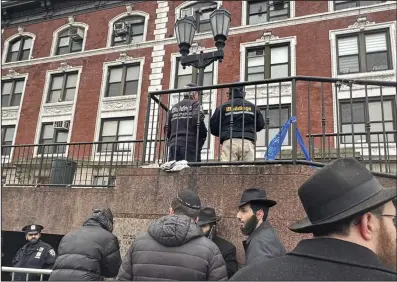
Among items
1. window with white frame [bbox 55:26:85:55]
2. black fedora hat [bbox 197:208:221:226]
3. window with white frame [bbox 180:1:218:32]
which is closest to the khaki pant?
black fedora hat [bbox 197:208:221:226]

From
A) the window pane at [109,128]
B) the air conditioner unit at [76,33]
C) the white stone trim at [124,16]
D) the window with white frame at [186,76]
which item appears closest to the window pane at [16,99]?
the air conditioner unit at [76,33]

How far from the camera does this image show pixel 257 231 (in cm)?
321

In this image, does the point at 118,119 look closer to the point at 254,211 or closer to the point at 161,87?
the point at 161,87

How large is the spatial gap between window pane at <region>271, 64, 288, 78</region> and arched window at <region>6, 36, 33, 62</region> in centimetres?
1734

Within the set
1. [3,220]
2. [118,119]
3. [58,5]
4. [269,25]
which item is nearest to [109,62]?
[118,119]

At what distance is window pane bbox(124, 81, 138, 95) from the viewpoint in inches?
832

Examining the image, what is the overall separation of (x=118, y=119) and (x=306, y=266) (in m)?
20.2

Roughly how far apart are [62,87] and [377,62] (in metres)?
18.8

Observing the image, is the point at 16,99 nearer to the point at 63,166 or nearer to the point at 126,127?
the point at 126,127

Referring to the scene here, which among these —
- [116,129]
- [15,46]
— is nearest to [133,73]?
[116,129]

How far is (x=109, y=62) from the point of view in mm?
21969

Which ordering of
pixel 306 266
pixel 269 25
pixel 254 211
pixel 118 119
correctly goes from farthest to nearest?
1. pixel 118 119
2. pixel 269 25
3. pixel 254 211
4. pixel 306 266

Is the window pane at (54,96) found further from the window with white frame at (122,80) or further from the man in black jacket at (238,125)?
the man in black jacket at (238,125)

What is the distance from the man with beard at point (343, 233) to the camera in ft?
4.57
